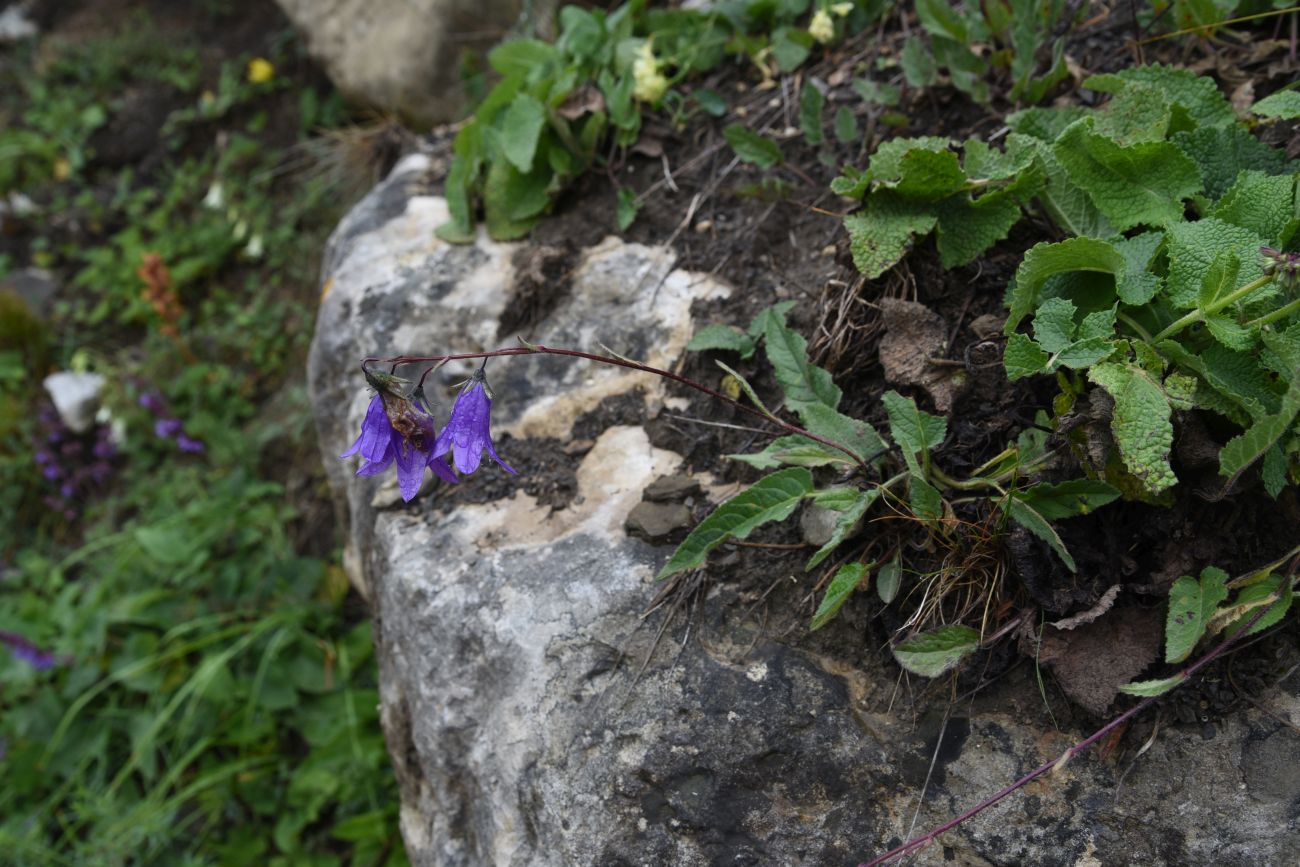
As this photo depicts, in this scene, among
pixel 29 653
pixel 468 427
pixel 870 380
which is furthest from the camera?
pixel 29 653

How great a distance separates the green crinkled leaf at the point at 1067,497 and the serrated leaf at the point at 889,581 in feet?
0.82

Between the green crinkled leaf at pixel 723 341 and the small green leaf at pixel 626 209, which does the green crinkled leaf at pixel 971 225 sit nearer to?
the green crinkled leaf at pixel 723 341

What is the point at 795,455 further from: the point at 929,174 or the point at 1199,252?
the point at 1199,252

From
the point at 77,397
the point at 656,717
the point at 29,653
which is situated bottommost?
the point at 29,653

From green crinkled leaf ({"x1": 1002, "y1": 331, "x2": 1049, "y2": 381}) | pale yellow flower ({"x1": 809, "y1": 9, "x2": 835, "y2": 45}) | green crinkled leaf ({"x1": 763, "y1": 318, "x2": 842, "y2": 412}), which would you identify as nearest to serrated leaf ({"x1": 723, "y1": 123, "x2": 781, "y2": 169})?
pale yellow flower ({"x1": 809, "y1": 9, "x2": 835, "y2": 45})

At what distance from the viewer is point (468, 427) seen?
A: 1776 millimetres

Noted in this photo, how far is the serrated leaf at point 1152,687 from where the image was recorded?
5.06ft

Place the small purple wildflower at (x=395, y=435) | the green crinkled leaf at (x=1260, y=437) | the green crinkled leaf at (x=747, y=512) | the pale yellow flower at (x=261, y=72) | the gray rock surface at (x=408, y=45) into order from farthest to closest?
the pale yellow flower at (x=261, y=72)
the gray rock surface at (x=408, y=45)
the green crinkled leaf at (x=747, y=512)
the small purple wildflower at (x=395, y=435)
the green crinkled leaf at (x=1260, y=437)

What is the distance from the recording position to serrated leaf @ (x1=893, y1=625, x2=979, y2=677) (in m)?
1.69

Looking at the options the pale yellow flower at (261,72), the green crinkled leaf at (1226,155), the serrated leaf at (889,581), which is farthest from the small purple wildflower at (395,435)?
the pale yellow flower at (261,72)

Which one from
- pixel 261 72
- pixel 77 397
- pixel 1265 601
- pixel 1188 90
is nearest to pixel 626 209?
pixel 1188 90

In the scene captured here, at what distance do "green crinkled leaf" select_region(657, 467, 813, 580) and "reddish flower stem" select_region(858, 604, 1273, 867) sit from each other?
60cm

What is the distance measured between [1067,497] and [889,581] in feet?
1.12

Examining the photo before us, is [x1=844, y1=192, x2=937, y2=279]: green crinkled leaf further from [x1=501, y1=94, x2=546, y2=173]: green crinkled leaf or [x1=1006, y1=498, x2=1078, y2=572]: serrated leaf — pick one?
[x1=501, y1=94, x2=546, y2=173]: green crinkled leaf
